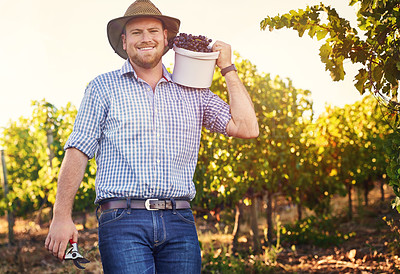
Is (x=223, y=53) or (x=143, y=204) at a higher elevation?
(x=223, y=53)

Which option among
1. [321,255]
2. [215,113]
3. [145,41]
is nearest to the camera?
[145,41]

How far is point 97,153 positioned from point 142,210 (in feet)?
1.36

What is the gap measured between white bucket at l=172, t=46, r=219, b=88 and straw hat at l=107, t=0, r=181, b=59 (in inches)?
7.2

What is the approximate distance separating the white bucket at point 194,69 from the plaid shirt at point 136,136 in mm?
86

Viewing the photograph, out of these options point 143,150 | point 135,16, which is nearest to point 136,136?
point 143,150

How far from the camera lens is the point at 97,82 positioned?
231cm

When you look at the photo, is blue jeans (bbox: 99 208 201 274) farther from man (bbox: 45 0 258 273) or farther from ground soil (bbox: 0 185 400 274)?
ground soil (bbox: 0 185 400 274)

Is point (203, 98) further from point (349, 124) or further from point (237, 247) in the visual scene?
point (349, 124)

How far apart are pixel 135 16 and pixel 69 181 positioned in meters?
0.91

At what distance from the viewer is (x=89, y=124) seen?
219cm

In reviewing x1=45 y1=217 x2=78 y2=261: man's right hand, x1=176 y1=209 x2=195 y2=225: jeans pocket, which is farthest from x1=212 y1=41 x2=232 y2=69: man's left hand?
x1=45 y1=217 x2=78 y2=261: man's right hand

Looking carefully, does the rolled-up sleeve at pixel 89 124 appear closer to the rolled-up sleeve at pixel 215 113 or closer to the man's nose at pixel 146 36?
the man's nose at pixel 146 36

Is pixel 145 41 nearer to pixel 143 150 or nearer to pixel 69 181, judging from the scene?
pixel 143 150

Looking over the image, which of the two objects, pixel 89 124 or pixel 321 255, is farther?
pixel 321 255
